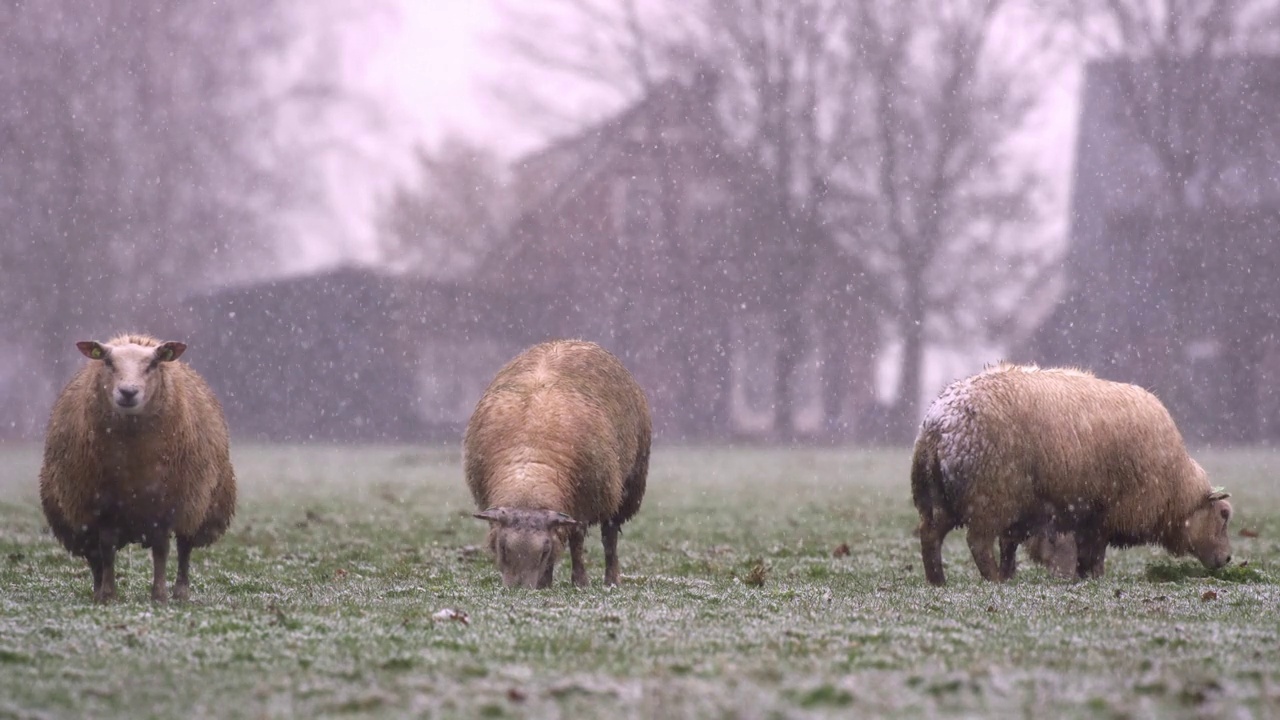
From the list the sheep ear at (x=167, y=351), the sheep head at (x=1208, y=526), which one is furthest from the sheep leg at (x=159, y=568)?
the sheep head at (x=1208, y=526)

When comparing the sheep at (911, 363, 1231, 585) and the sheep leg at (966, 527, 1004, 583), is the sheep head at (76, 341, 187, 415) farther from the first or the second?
the sheep leg at (966, 527, 1004, 583)

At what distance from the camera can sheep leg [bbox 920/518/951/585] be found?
1251 cm

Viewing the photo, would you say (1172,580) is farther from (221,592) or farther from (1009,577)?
(221,592)

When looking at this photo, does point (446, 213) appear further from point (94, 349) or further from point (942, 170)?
point (94, 349)

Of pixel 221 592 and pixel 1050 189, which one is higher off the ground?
pixel 1050 189

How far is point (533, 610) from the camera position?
9.83 metres

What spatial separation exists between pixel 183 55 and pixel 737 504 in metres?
35.3

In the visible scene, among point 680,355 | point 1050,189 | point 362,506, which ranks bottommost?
point 362,506

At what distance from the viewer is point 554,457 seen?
1236 centimetres

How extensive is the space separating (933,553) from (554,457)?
325 cm

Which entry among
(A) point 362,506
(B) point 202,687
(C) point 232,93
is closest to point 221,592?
(B) point 202,687

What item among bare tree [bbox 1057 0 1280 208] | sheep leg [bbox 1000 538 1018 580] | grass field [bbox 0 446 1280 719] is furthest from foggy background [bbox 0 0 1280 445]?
sheep leg [bbox 1000 538 1018 580]

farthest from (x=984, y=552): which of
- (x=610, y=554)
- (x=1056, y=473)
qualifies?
(x=610, y=554)

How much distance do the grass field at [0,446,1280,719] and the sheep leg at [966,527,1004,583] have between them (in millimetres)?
281
